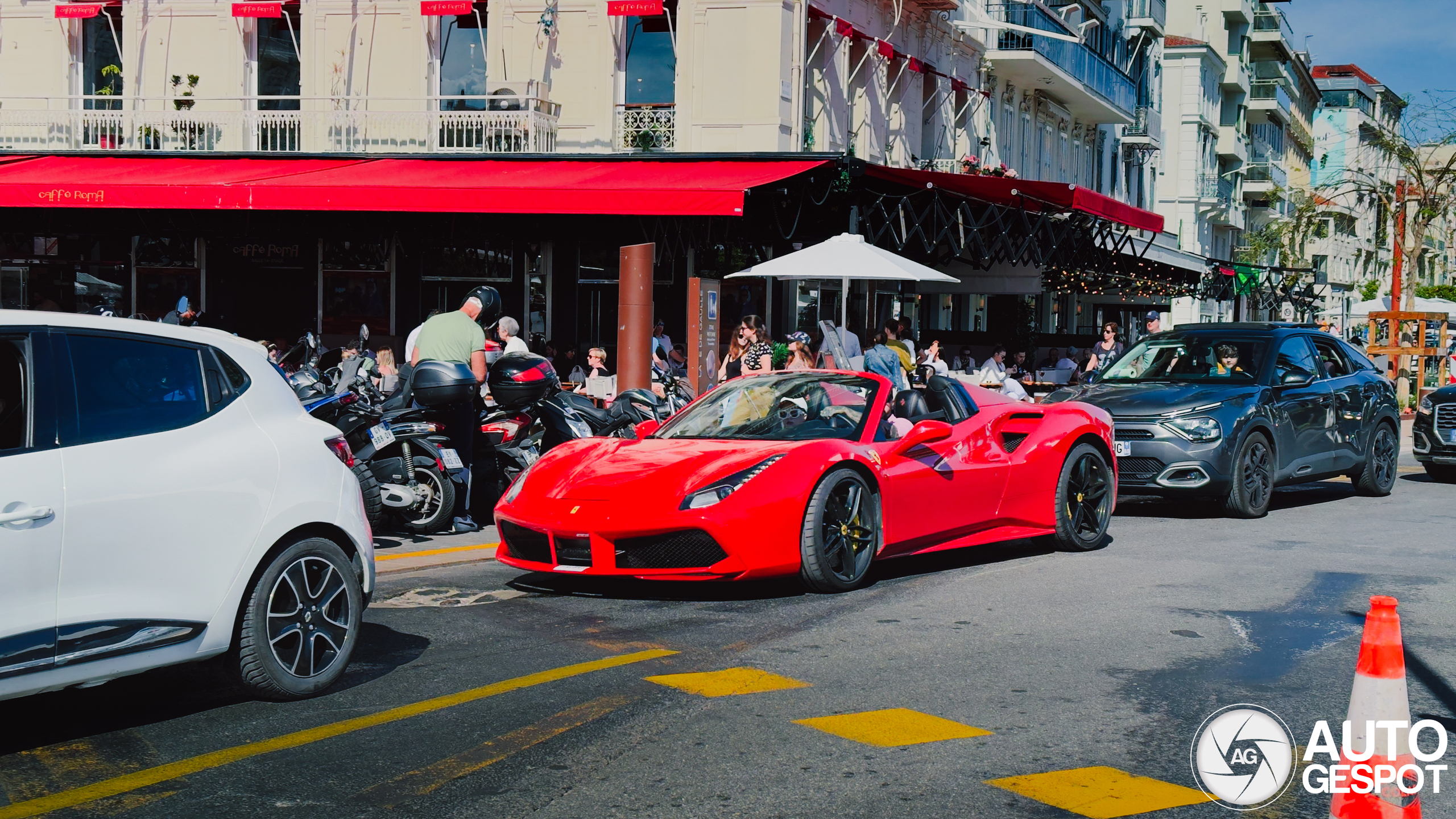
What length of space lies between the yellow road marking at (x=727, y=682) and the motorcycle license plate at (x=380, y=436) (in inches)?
171

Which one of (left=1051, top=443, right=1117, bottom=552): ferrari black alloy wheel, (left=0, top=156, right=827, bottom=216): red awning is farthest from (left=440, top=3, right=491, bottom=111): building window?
(left=1051, top=443, right=1117, bottom=552): ferrari black alloy wheel

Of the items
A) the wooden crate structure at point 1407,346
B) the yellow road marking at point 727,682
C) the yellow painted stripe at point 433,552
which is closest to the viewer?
the yellow road marking at point 727,682

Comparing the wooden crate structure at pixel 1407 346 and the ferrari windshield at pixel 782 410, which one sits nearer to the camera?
the ferrari windshield at pixel 782 410

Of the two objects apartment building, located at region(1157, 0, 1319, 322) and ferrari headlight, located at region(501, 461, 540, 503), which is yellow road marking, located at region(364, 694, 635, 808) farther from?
apartment building, located at region(1157, 0, 1319, 322)

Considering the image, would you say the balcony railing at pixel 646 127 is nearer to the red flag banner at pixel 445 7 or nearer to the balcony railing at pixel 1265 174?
the red flag banner at pixel 445 7

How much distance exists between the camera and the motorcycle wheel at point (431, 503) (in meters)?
10.3

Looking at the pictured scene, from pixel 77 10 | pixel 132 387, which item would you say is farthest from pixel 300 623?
pixel 77 10

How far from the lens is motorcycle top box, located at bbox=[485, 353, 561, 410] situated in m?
10.8

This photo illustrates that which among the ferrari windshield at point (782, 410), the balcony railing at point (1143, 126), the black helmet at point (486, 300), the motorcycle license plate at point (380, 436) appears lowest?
the motorcycle license plate at point (380, 436)

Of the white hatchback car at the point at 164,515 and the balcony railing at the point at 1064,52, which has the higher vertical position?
the balcony railing at the point at 1064,52

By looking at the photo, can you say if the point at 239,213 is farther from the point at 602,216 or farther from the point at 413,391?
the point at 413,391

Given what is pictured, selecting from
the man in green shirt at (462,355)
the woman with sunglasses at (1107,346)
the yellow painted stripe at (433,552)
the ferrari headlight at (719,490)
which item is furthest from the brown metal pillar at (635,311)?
the woman with sunglasses at (1107,346)

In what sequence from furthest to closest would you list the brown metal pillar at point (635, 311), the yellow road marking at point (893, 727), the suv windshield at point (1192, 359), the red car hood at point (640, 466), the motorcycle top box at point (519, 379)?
1. the brown metal pillar at point (635, 311)
2. the suv windshield at point (1192, 359)
3. the motorcycle top box at point (519, 379)
4. the red car hood at point (640, 466)
5. the yellow road marking at point (893, 727)

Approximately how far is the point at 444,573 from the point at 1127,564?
416 cm
